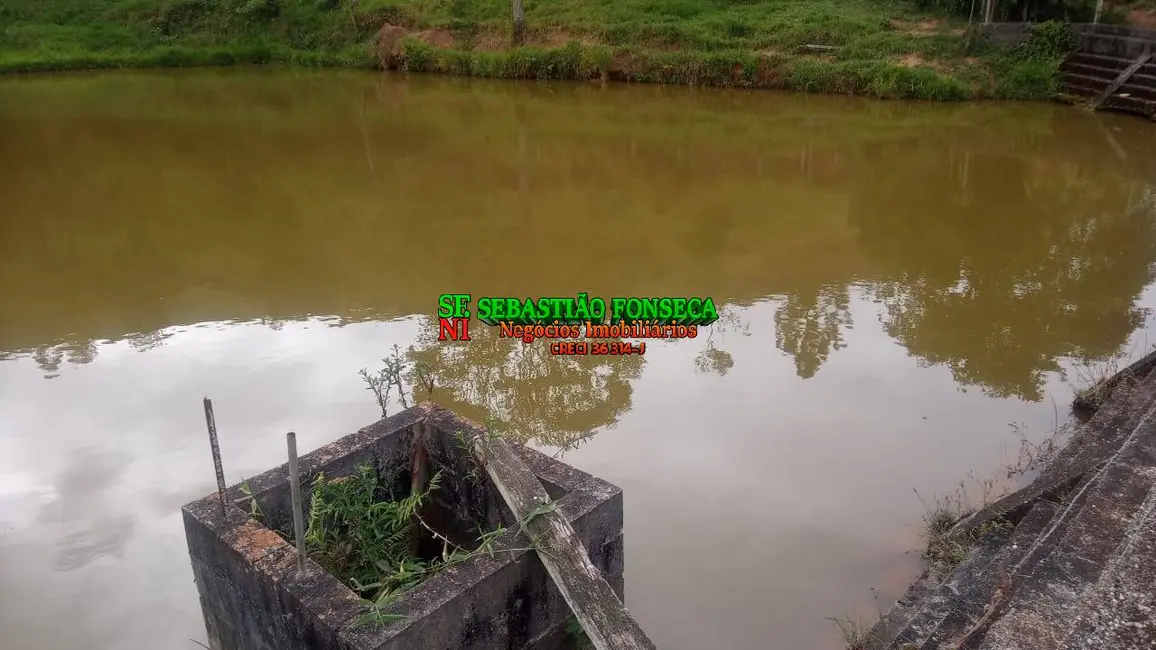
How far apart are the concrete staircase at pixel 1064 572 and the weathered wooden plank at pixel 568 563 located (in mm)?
977

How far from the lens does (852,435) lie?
507cm

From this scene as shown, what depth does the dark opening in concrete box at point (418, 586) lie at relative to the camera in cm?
261

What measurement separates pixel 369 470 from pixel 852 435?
2.95 metres

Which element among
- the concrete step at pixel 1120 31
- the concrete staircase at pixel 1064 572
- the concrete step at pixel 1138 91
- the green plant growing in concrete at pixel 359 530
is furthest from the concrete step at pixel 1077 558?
the concrete step at pixel 1120 31

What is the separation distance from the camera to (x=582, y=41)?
18.0 meters

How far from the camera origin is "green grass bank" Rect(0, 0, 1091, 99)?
48.4 feet

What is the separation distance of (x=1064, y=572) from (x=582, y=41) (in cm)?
1696

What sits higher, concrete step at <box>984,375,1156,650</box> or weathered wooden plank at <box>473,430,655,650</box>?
concrete step at <box>984,375,1156,650</box>

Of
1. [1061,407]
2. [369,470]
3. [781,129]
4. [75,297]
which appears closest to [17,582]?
[369,470]

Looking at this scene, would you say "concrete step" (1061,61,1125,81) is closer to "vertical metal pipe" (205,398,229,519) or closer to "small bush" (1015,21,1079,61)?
"small bush" (1015,21,1079,61)

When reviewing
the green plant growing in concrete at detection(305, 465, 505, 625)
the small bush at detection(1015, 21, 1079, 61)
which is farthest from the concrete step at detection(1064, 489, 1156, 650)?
the small bush at detection(1015, 21, 1079, 61)

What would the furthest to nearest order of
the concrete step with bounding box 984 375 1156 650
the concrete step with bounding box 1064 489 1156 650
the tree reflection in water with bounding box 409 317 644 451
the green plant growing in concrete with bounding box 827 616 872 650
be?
the tree reflection in water with bounding box 409 317 644 451, the green plant growing in concrete with bounding box 827 616 872 650, the concrete step with bounding box 984 375 1156 650, the concrete step with bounding box 1064 489 1156 650

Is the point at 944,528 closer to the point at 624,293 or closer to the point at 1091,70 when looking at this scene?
the point at 624,293

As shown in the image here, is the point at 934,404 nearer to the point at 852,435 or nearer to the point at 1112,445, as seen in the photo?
the point at 852,435
